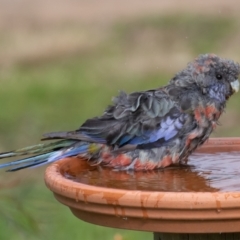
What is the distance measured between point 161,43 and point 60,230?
7.69 metres

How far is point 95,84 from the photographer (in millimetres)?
10180

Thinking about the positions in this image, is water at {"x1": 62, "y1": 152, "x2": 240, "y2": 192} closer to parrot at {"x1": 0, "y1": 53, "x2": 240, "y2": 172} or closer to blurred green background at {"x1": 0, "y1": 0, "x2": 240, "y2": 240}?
parrot at {"x1": 0, "y1": 53, "x2": 240, "y2": 172}

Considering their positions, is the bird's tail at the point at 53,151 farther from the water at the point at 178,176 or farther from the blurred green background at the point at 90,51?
the blurred green background at the point at 90,51

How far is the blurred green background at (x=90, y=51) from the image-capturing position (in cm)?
907

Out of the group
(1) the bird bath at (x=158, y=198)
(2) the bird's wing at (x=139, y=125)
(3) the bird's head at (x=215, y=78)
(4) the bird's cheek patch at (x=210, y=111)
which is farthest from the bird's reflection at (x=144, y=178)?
(3) the bird's head at (x=215, y=78)

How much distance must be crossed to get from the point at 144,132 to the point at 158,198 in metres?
0.98

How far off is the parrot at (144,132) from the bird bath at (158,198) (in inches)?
4.4

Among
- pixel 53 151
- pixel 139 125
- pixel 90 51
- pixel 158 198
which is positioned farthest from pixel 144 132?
pixel 90 51

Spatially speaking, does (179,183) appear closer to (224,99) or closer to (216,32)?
(224,99)

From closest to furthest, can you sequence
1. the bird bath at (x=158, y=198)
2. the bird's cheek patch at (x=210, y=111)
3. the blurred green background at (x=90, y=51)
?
the bird bath at (x=158, y=198) < the bird's cheek patch at (x=210, y=111) < the blurred green background at (x=90, y=51)

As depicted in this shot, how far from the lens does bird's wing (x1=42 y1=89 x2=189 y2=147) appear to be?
3682 millimetres

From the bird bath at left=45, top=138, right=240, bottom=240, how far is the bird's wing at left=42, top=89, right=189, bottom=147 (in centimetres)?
17

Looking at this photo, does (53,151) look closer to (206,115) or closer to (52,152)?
(52,152)

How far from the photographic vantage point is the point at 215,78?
3848 mm
